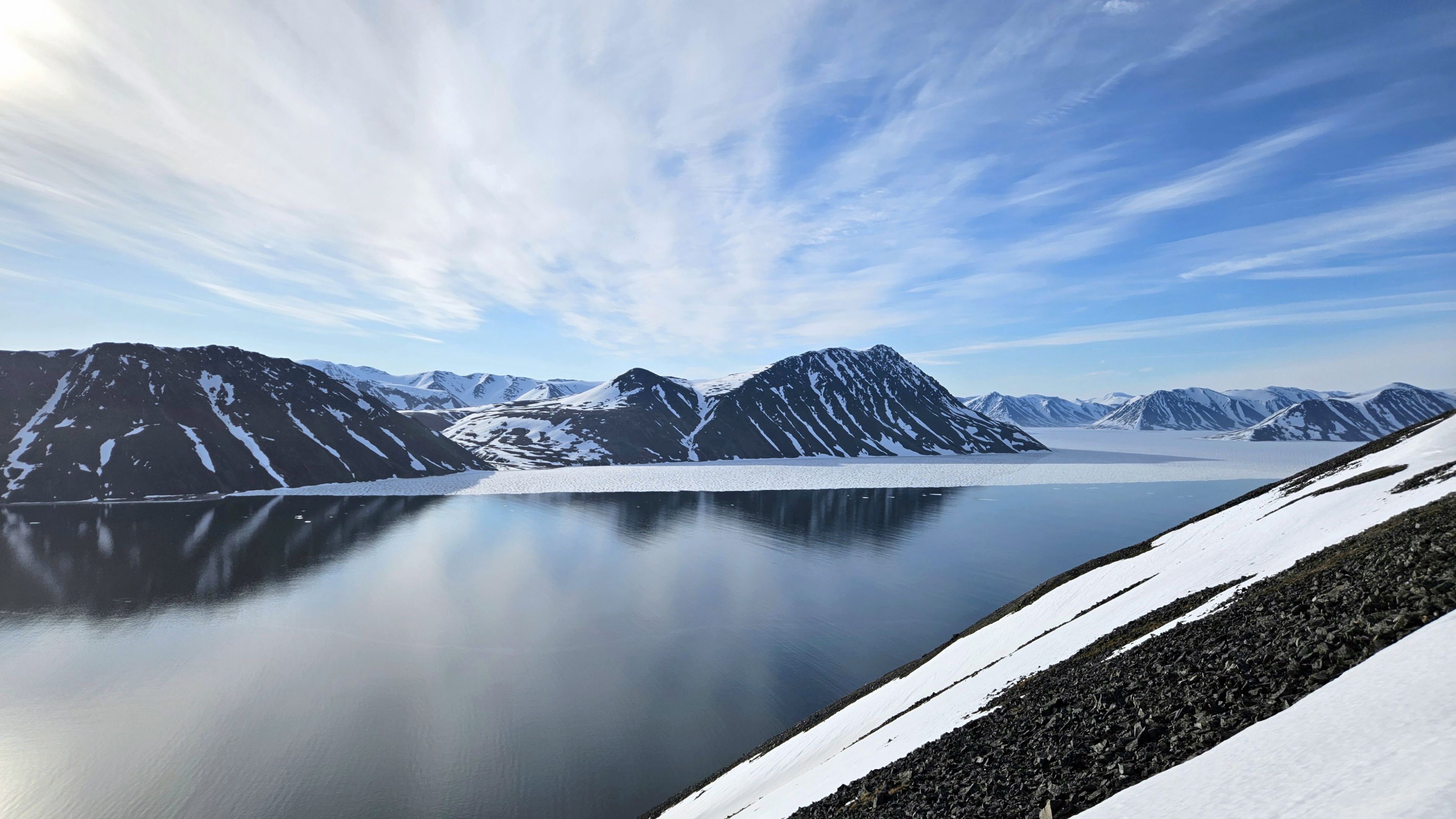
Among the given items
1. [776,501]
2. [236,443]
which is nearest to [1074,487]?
[776,501]

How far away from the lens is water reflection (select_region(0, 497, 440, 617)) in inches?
2147

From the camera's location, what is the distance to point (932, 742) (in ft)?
56.1

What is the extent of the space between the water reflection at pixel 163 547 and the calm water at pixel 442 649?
56 cm

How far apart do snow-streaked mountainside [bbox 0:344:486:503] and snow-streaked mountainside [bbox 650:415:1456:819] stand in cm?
15070

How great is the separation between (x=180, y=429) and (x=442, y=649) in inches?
5438

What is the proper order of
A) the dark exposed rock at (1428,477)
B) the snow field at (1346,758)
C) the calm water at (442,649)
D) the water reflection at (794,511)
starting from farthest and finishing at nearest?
the water reflection at (794,511)
the calm water at (442,649)
the dark exposed rock at (1428,477)
the snow field at (1346,758)

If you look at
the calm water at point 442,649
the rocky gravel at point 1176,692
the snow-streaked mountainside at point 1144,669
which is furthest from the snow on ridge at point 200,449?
the rocky gravel at point 1176,692

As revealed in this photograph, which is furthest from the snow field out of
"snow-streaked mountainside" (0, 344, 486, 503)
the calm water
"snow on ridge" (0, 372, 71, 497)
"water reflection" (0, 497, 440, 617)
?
"snow on ridge" (0, 372, 71, 497)

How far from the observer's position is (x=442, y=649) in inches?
1658

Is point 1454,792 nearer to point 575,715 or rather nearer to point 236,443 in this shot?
point 575,715

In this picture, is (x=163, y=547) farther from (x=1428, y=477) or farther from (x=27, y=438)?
(x=1428, y=477)

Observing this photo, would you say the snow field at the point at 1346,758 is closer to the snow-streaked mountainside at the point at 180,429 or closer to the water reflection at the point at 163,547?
the water reflection at the point at 163,547

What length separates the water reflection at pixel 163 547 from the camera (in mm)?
54531

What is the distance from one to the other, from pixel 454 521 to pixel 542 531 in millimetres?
19830
